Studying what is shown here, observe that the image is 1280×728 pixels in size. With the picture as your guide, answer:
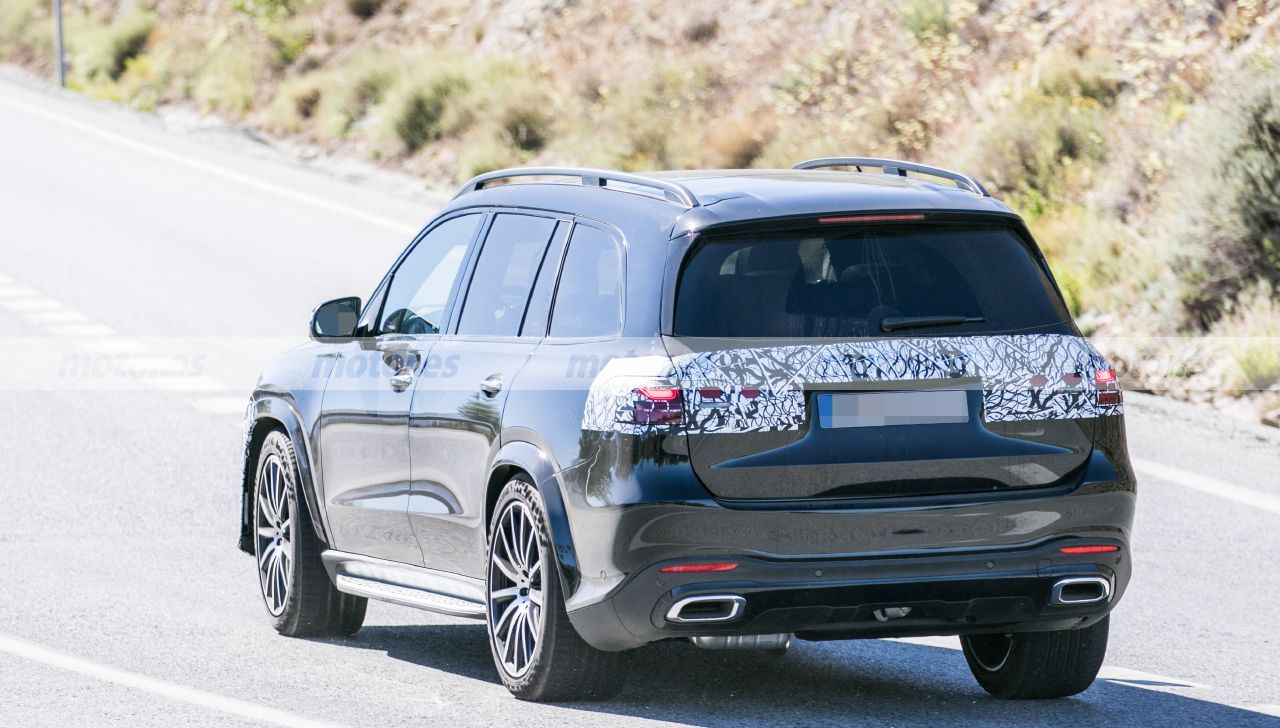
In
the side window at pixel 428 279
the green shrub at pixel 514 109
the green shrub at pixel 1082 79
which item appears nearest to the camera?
the side window at pixel 428 279

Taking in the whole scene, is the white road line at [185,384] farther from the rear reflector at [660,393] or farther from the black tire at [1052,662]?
the rear reflector at [660,393]

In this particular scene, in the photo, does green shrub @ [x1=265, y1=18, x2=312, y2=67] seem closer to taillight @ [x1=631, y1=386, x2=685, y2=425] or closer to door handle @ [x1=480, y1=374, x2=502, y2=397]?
door handle @ [x1=480, y1=374, x2=502, y2=397]

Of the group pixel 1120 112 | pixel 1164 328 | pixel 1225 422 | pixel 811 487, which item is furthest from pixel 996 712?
pixel 1120 112

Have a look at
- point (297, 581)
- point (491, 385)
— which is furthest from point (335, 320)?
point (491, 385)

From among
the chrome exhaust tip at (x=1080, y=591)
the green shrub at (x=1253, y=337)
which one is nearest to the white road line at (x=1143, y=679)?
the chrome exhaust tip at (x=1080, y=591)

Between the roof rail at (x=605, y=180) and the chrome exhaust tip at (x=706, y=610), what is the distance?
129 centimetres

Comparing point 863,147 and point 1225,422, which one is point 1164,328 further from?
point 863,147

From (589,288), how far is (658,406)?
78cm

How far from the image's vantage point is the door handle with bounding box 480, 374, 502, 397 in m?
6.89

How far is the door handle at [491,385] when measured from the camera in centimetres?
689

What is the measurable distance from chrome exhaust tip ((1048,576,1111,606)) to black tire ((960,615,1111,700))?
362 millimetres

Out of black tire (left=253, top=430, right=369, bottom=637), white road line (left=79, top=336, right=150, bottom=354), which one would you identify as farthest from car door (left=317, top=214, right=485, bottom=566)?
white road line (left=79, top=336, right=150, bottom=354)

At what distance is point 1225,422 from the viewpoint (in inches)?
491

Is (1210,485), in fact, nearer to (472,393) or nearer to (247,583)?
(247,583)
